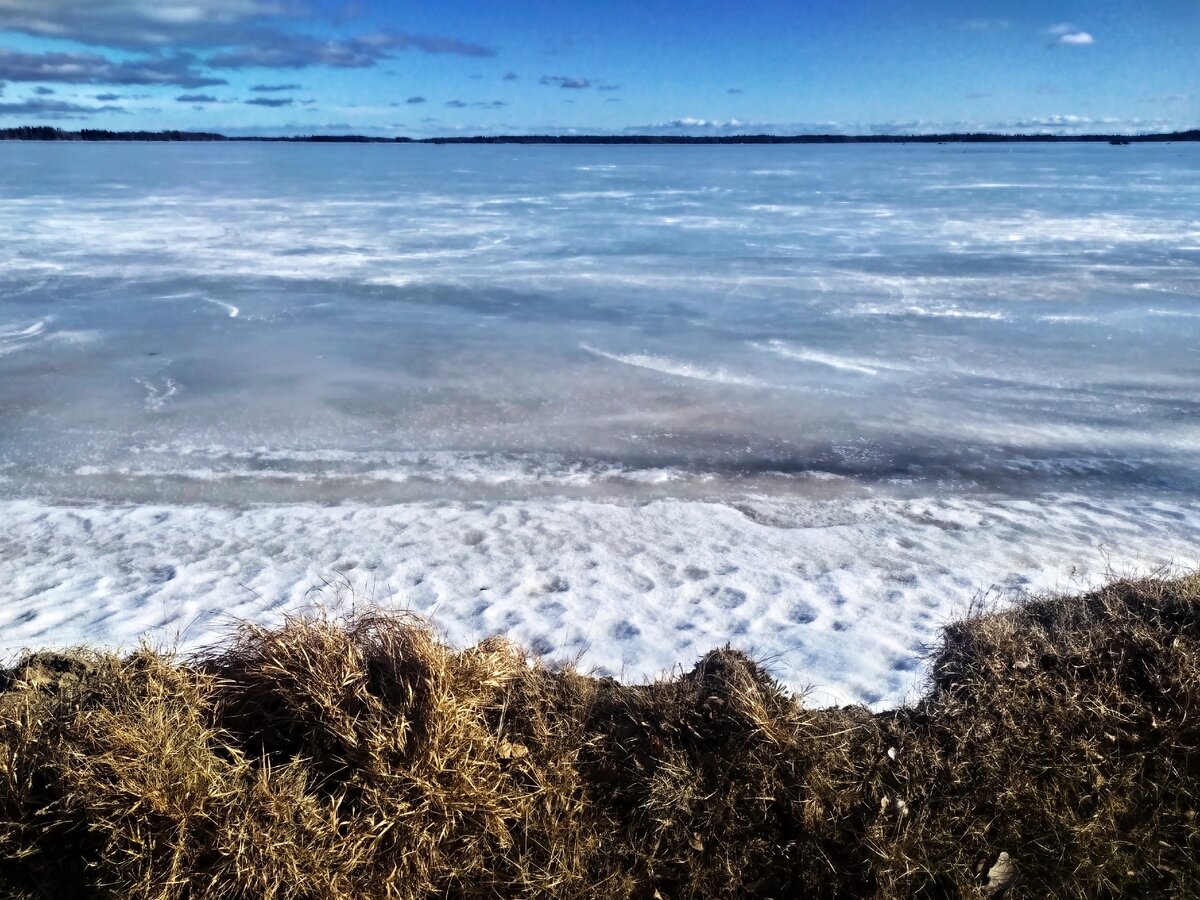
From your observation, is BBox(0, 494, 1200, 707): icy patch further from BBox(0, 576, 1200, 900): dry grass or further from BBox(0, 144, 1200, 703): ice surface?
BBox(0, 576, 1200, 900): dry grass

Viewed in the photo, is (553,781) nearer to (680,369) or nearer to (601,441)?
(601,441)

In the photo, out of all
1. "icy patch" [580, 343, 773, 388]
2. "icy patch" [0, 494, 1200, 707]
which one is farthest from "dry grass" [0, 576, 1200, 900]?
"icy patch" [580, 343, 773, 388]

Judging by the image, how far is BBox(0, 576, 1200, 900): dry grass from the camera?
3088 millimetres

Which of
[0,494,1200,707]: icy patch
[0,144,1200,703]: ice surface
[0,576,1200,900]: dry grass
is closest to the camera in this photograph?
[0,576,1200,900]: dry grass

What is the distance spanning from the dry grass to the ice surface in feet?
2.04

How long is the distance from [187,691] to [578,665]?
160 centimetres

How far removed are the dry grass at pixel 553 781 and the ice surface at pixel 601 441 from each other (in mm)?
622

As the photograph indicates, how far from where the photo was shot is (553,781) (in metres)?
3.43

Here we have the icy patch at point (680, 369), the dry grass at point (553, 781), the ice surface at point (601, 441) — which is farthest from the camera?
the icy patch at point (680, 369)

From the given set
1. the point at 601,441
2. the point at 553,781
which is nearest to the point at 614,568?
the point at 553,781

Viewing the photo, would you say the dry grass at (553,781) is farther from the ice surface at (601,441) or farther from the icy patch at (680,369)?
the icy patch at (680,369)

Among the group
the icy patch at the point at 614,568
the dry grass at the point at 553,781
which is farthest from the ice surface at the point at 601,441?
the dry grass at the point at 553,781

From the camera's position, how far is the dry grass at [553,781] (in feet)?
10.1

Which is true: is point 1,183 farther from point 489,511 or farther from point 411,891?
point 411,891
